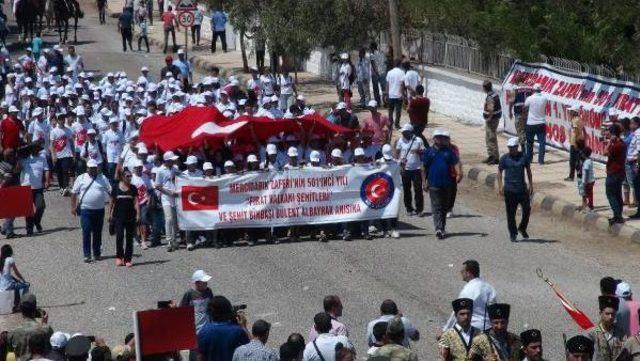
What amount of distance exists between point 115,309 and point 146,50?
3146 centimetres

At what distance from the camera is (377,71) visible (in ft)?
116

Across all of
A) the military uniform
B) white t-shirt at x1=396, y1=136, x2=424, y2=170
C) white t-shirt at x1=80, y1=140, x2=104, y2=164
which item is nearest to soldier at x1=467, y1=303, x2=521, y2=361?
the military uniform

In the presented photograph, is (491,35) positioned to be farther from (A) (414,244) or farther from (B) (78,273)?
(B) (78,273)

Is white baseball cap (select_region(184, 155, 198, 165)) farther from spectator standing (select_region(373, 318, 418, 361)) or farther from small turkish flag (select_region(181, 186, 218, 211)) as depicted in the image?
spectator standing (select_region(373, 318, 418, 361))

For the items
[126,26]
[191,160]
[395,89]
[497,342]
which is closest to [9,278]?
[191,160]

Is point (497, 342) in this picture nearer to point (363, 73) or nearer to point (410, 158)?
point (410, 158)

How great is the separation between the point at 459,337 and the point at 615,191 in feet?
33.3

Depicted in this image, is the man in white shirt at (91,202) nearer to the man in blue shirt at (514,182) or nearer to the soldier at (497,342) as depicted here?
the man in blue shirt at (514,182)

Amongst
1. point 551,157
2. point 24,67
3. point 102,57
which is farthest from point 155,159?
point 102,57

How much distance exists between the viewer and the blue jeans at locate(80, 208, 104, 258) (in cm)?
2180

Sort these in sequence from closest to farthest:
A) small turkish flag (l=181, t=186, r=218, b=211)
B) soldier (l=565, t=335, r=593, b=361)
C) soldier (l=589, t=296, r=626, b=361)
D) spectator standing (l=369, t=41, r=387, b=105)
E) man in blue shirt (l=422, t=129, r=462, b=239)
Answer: soldier (l=565, t=335, r=593, b=361) < soldier (l=589, t=296, r=626, b=361) < man in blue shirt (l=422, t=129, r=462, b=239) < small turkish flag (l=181, t=186, r=218, b=211) < spectator standing (l=369, t=41, r=387, b=105)

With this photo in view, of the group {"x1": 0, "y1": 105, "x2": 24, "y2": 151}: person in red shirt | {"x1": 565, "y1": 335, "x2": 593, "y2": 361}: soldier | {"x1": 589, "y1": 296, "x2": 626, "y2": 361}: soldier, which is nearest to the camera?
{"x1": 565, "y1": 335, "x2": 593, "y2": 361}: soldier

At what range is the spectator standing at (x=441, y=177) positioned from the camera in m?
22.3

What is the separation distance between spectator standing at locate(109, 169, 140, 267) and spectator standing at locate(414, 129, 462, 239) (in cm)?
418
